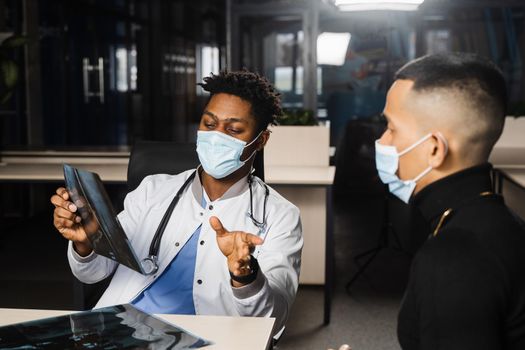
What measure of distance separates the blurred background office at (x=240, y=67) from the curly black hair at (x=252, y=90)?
1.91 m

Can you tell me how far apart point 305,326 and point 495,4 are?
508 cm

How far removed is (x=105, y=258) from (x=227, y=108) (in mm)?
565

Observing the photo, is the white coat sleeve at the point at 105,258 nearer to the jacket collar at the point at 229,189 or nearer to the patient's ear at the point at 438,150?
the jacket collar at the point at 229,189

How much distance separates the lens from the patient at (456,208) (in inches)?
39.8

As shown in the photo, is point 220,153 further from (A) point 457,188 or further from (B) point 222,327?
(A) point 457,188

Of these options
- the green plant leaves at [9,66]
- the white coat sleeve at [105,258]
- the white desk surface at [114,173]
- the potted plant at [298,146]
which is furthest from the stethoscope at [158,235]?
the green plant leaves at [9,66]

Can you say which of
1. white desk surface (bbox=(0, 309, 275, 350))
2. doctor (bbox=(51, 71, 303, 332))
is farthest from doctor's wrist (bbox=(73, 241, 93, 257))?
white desk surface (bbox=(0, 309, 275, 350))

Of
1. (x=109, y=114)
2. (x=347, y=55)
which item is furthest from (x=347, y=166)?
(x=109, y=114)

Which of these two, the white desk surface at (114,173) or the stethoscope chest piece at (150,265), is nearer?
the stethoscope chest piece at (150,265)

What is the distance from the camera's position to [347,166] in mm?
7715

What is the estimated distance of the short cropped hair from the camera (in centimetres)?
115

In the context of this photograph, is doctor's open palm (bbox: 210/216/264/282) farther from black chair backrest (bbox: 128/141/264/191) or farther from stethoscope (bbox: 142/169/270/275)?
black chair backrest (bbox: 128/141/264/191)

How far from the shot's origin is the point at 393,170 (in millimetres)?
1346

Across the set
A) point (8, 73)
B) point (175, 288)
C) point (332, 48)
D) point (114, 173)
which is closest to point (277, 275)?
point (175, 288)
